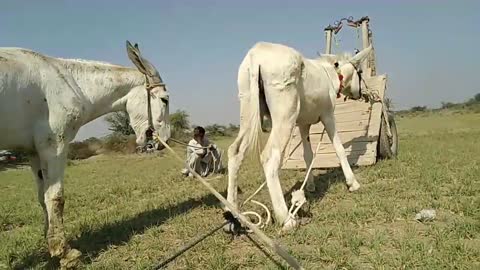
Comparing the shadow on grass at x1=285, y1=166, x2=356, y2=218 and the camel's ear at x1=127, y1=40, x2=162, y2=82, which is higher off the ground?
the camel's ear at x1=127, y1=40, x2=162, y2=82

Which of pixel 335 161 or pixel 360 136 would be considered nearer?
pixel 335 161

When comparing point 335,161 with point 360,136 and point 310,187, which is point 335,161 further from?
point 310,187

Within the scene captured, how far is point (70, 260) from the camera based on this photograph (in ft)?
13.8

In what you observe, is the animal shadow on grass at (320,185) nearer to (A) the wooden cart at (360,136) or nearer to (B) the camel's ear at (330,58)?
(A) the wooden cart at (360,136)

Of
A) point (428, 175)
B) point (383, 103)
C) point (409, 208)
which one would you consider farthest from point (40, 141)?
point (383, 103)

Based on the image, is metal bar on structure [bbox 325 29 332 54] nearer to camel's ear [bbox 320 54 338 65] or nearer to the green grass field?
camel's ear [bbox 320 54 338 65]

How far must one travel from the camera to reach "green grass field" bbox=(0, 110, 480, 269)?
→ 3.90m

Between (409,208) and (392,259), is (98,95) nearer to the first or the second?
(392,259)

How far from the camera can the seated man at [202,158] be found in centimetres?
1048

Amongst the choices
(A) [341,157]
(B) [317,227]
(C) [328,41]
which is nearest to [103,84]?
(B) [317,227]

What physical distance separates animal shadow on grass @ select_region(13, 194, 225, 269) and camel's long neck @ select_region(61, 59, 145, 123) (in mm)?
1454

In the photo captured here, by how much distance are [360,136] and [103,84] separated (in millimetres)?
5963

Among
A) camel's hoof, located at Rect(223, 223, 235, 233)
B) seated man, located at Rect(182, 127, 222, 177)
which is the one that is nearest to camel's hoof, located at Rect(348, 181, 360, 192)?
camel's hoof, located at Rect(223, 223, 235, 233)

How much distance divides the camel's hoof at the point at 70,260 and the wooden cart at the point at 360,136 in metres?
5.01
